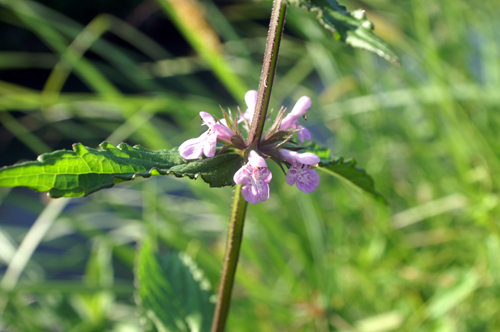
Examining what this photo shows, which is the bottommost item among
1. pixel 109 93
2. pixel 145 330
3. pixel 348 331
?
pixel 348 331

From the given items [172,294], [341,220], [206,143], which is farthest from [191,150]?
[341,220]

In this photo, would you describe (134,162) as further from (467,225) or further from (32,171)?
(467,225)

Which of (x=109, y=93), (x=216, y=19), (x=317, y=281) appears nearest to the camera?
(x=317, y=281)

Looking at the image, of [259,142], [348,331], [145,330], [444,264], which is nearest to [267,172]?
[259,142]

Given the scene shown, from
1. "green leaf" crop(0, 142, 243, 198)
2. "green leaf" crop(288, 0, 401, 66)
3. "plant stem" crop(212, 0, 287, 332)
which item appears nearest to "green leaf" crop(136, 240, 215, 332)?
"plant stem" crop(212, 0, 287, 332)

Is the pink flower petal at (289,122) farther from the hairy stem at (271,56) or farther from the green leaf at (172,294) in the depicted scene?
the green leaf at (172,294)

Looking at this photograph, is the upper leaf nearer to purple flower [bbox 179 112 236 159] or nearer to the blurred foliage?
purple flower [bbox 179 112 236 159]

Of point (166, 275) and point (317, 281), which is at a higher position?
point (166, 275)
